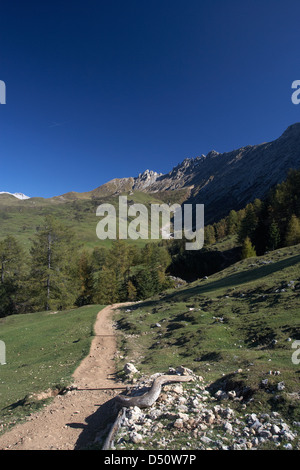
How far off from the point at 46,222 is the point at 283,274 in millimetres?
41833

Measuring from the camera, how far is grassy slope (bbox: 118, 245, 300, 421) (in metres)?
9.73

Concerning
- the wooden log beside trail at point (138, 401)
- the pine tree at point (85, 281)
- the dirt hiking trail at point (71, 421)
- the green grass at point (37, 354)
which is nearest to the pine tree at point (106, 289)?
the pine tree at point (85, 281)

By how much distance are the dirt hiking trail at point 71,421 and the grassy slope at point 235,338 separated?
3.46 metres

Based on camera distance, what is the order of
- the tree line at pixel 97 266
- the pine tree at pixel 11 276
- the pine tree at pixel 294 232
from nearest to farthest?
the tree line at pixel 97 266, the pine tree at pixel 11 276, the pine tree at pixel 294 232

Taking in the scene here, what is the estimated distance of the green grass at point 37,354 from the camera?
13.3 metres

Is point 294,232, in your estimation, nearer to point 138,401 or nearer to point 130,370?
point 130,370

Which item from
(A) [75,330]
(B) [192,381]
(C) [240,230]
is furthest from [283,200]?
(B) [192,381]

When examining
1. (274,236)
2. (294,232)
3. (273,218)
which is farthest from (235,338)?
(273,218)

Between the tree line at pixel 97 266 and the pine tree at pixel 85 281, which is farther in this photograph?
the pine tree at pixel 85 281

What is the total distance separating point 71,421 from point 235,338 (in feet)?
44.0

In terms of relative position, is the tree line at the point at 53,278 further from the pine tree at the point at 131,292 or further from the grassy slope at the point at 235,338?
the grassy slope at the point at 235,338

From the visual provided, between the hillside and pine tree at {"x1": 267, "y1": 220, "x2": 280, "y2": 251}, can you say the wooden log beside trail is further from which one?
pine tree at {"x1": 267, "y1": 220, "x2": 280, "y2": 251}

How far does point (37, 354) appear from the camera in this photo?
23.4m

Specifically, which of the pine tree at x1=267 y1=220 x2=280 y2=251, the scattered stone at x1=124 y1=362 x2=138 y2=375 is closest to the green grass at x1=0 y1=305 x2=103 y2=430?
the scattered stone at x1=124 y1=362 x2=138 y2=375
